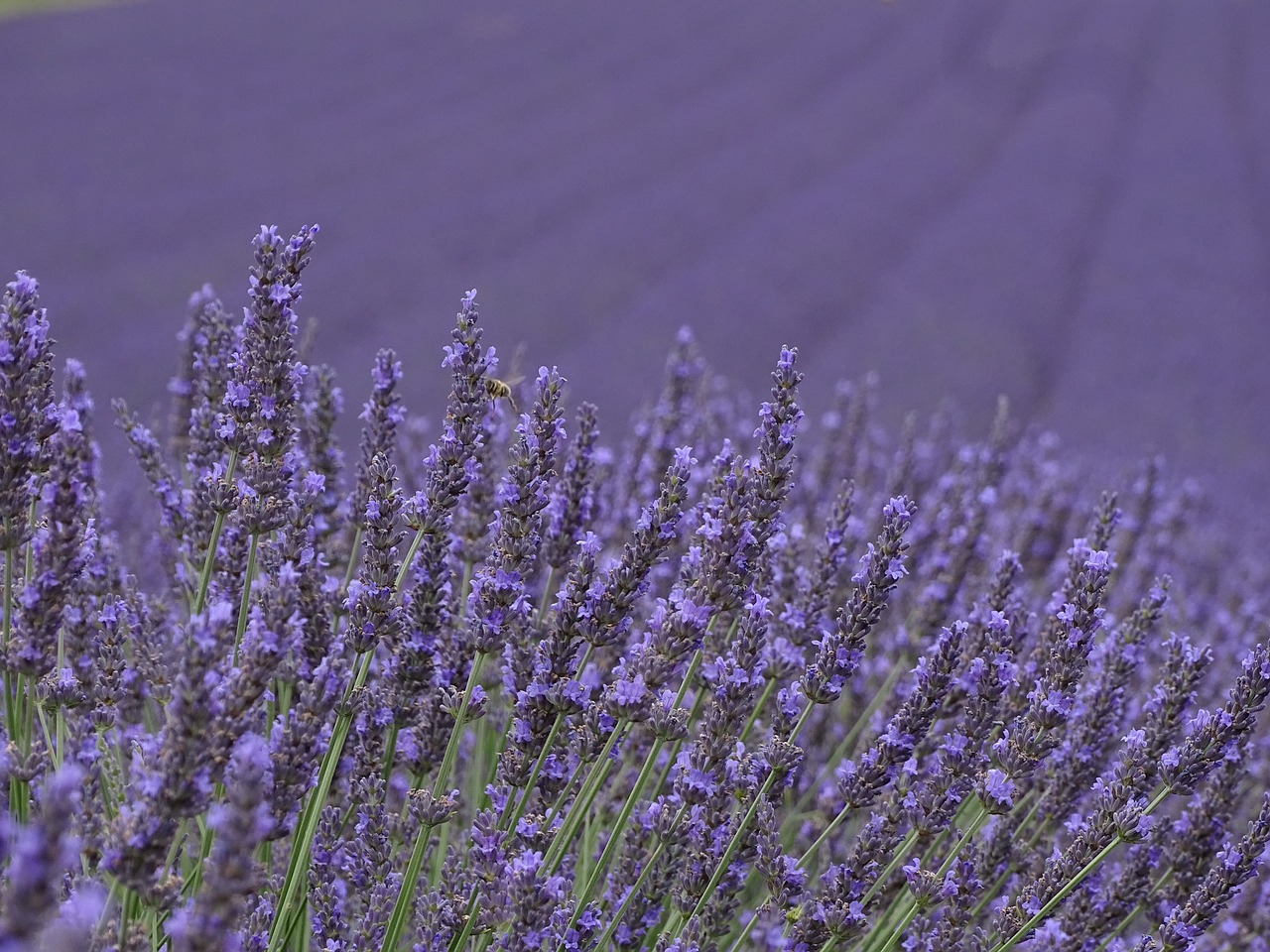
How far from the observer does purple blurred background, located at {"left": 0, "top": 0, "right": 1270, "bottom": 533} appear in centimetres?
829

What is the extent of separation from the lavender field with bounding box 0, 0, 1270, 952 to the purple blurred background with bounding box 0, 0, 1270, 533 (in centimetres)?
6

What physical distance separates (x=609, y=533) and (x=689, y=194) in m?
8.09

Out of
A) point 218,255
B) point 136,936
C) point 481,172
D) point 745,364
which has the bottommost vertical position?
point 136,936

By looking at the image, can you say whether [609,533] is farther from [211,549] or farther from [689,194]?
[689,194]

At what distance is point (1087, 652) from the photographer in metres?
1.60

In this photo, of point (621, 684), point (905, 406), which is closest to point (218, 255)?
point (905, 406)

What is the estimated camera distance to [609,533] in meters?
2.98

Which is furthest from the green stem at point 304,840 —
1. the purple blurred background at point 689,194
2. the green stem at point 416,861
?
the purple blurred background at point 689,194

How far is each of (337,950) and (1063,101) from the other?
13519 mm

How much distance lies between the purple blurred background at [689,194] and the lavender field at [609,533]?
6 cm

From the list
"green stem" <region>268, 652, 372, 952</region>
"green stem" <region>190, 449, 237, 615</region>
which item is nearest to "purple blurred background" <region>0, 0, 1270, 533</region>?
"green stem" <region>190, 449, 237, 615</region>

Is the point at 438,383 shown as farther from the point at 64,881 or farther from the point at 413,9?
the point at 413,9

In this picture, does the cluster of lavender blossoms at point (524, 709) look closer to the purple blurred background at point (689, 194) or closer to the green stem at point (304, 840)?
the green stem at point (304, 840)

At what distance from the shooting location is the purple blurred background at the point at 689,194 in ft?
27.2
